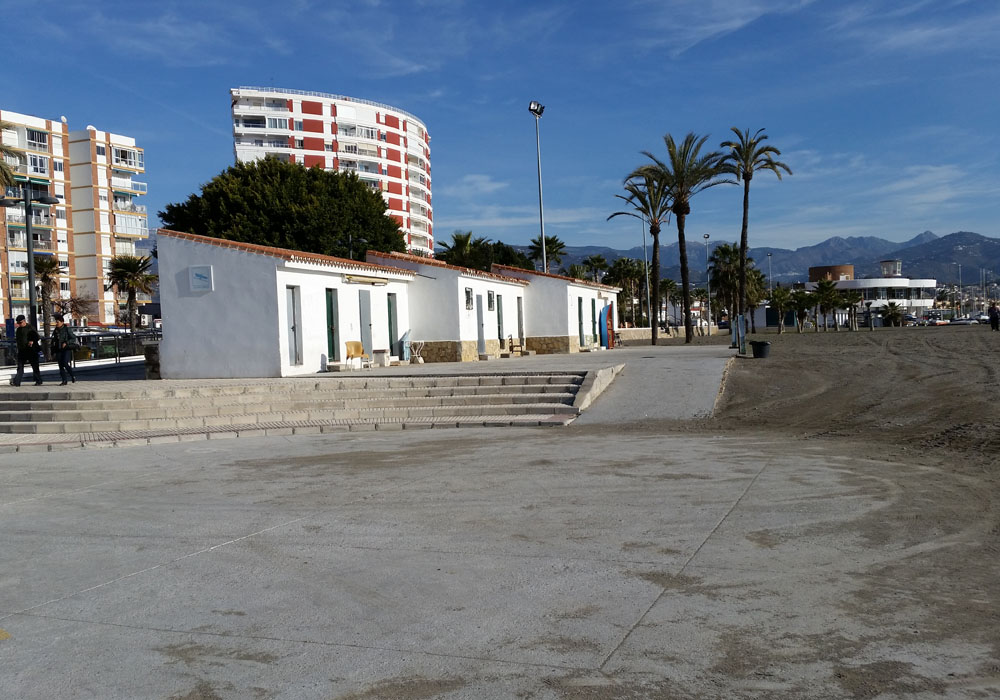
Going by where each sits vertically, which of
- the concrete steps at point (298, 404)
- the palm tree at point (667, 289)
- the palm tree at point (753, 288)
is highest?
the palm tree at point (667, 289)

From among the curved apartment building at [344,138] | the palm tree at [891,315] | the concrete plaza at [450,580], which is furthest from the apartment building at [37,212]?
the palm tree at [891,315]

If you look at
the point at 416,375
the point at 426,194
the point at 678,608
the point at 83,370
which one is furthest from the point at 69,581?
the point at 426,194

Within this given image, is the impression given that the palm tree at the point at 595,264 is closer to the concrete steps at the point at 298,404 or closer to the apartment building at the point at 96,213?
the apartment building at the point at 96,213

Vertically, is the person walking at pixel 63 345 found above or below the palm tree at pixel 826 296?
below

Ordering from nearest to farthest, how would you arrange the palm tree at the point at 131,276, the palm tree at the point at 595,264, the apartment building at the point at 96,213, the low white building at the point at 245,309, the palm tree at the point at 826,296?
1. the low white building at the point at 245,309
2. the palm tree at the point at 131,276
3. the palm tree at the point at 826,296
4. the apartment building at the point at 96,213
5. the palm tree at the point at 595,264

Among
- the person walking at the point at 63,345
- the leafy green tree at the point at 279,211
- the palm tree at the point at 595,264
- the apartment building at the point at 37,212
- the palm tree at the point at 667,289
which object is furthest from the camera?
the palm tree at the point at 667,289

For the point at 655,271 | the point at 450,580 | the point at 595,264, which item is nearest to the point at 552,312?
the point at 655,271

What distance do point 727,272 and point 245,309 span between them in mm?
63067

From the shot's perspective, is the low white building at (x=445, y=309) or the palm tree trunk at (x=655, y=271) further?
the palm tree trunk at (x=655, y=271)

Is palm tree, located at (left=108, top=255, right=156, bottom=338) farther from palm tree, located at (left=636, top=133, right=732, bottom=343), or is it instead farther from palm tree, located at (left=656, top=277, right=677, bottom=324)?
palm tree, located at (left=656, top=277, right=677, bottom=324)

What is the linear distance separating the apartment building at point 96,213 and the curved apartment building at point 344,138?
42.2ft

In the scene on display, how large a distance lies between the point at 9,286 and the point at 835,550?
7485 centimetres

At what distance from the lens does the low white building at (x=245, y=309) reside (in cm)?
2184

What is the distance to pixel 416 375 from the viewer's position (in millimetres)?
19594
